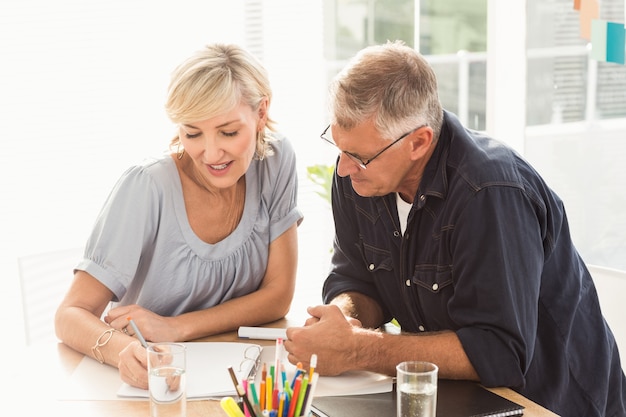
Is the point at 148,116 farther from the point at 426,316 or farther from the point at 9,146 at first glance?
the point at 426,316

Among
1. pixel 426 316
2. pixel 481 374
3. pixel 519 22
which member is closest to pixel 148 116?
pixel 519 22

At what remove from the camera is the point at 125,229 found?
6.73ft

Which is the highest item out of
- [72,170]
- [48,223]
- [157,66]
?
[157,66]

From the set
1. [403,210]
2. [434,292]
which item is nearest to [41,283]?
[403,210]

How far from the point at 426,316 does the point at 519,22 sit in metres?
1.98

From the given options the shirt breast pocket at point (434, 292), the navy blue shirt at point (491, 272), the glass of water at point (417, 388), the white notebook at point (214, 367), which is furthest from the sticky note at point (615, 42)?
the glass of water at point (417, 388)

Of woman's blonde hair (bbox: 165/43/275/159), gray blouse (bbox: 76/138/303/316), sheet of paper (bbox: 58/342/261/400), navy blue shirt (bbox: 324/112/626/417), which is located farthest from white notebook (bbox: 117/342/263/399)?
woman's blonde hair (bbox: 165/43/275/159)

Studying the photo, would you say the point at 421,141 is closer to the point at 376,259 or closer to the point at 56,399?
the point at 376,259

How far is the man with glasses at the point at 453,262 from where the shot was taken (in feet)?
5.65

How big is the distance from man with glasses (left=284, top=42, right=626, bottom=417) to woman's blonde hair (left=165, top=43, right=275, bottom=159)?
25cm

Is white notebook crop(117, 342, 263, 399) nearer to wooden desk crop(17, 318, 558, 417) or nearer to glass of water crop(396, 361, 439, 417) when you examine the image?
wooden desk crop(17, 318, 558, 417)

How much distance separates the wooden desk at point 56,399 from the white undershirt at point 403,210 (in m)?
0.44

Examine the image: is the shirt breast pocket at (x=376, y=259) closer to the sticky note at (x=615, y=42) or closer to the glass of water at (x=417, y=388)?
the glass of water at (x=417, y=388)

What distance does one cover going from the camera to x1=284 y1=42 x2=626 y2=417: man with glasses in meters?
1.72
